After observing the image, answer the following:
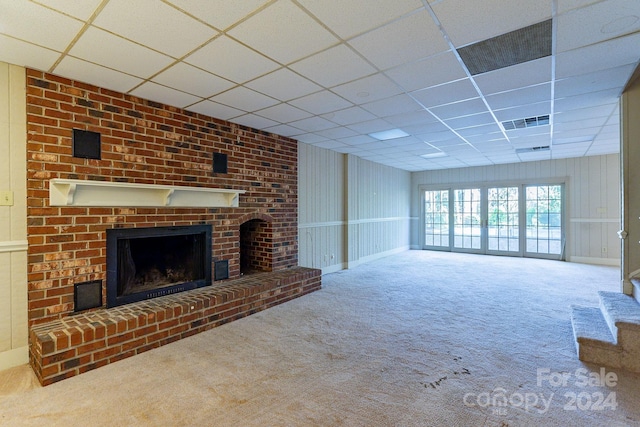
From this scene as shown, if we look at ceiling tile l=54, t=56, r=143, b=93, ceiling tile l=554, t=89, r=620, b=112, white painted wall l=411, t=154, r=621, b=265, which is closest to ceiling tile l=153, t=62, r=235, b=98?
ceiling tile l=54, t=56, r=143, b=93

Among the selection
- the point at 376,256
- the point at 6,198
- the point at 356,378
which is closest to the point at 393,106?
the point at 356,378

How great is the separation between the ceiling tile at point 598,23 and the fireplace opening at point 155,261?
400 centimetres

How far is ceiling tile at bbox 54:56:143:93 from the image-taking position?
2.63 m

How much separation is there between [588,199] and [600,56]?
251 inches

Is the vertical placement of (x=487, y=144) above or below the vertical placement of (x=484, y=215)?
above

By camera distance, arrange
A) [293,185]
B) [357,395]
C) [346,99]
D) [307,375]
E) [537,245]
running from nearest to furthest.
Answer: [357,395]
[307,375]
[346,99]
[293,185]
[537,245]

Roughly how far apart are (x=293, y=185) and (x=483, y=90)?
10.5 feet

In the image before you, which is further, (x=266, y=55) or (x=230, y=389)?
(x=266, y=55)

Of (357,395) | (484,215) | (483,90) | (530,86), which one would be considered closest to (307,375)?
(357,395)

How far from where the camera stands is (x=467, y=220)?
9.02m

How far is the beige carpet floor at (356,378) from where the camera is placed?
1.95 metres

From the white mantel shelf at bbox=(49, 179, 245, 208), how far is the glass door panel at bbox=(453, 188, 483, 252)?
7.23m

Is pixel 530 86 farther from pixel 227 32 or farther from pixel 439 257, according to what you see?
pixel 439 257

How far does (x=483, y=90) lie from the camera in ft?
10.8
